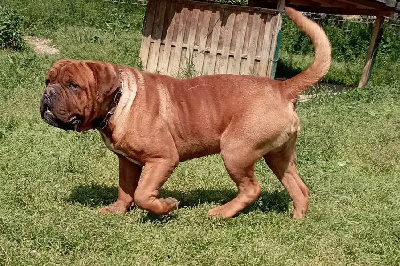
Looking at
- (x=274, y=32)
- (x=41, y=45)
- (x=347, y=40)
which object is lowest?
(x=41, y=45)

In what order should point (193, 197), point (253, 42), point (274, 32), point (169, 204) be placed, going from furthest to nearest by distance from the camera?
point (253, 42) < point (274, 32) < point (193, 197) < point (169, 204)

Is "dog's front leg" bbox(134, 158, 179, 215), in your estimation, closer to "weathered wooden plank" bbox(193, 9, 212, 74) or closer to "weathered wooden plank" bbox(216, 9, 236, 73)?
"weathered wooden plank" bbox(216, 9, 236, 73)

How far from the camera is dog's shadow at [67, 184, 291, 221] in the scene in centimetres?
602

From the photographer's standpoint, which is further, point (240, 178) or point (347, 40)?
point (347, 40)

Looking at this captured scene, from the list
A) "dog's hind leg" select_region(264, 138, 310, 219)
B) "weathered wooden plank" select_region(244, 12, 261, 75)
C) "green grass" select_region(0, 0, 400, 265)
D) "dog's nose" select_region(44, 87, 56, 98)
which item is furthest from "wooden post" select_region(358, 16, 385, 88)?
"dog's nose" select_region(44, 87, 56, 98)

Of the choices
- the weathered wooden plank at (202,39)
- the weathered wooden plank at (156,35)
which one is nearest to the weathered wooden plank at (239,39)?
the weathered wooden plank at (202,39)

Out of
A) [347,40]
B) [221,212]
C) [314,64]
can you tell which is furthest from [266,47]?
[347,40]

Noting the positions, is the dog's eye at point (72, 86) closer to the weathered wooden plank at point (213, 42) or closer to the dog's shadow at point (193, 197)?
the dog's shadow at point (193, 197)

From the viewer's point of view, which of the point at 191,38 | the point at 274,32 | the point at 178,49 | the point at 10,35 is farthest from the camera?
the point at 10,35

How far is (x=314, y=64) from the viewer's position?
545cm

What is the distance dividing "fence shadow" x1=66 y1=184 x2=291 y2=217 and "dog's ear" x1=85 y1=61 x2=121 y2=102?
50.5 inches

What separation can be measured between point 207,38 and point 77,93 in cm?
828

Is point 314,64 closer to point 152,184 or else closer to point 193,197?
point 152,184

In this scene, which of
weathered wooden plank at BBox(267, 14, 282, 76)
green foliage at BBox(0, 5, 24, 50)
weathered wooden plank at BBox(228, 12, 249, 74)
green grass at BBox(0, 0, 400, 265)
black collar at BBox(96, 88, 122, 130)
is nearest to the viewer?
green grass at BBox(0, 0, 400, 265)
